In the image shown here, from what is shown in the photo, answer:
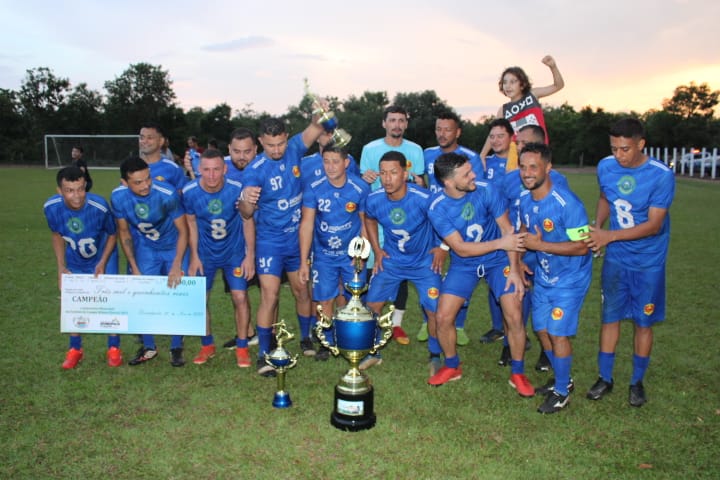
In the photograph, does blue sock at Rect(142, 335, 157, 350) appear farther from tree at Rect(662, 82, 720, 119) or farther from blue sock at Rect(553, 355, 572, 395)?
tree at Rect(662, 82, 720, 119)

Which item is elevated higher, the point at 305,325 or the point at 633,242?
the point at 633,242

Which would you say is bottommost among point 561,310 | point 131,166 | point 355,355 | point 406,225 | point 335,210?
point 355,355

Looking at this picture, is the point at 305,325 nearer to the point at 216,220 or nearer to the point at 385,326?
the point at 216,220

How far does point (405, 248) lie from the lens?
18.7ft

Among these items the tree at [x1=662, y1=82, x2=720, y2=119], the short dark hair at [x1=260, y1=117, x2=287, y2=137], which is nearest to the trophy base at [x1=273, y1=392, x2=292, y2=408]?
the short dark hair at [x1=260, y1=117, x2=287, y2=137]

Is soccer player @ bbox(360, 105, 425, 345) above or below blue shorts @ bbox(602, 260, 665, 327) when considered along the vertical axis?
above

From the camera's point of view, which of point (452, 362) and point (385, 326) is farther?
point (452, 362)

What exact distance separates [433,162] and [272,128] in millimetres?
2010

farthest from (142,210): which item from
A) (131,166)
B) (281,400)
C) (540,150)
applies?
(540,150)

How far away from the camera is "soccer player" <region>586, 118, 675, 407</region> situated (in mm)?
4766

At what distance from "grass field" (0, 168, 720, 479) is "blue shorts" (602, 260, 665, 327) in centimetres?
72

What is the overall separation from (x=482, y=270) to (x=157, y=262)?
325 centimetres

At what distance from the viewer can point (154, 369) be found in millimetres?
5848

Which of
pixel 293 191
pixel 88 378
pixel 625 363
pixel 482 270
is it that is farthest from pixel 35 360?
pixel 625 363
